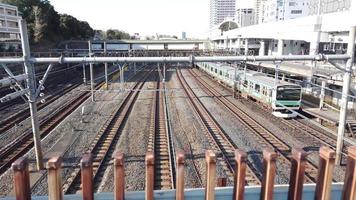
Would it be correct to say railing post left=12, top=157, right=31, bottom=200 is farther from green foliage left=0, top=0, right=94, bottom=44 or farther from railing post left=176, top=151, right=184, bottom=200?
green foliage left=0, top=0, right=94, bottom=44

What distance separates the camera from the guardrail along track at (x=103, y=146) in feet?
32.3

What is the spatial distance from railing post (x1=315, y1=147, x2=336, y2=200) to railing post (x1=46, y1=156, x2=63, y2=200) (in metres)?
2.89

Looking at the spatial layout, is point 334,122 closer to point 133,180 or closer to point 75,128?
point 133,180

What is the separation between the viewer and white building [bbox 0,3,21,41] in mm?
67588

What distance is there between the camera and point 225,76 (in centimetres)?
3212

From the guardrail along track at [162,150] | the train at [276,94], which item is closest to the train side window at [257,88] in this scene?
the train at [276,94]

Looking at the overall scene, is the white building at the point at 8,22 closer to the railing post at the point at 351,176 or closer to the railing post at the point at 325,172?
the railing post at the point at 325,172

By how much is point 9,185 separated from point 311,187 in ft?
29.9

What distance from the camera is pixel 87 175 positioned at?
326 cm

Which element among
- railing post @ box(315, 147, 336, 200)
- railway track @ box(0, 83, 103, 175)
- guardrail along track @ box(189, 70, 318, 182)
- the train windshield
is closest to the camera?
railing post @ box(315, 147, 336, 200)

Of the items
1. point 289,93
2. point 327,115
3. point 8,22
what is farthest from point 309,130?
point 8,22

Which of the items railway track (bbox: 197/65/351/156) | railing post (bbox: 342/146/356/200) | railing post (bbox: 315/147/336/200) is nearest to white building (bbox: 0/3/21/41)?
railway track (bbox: 197/65/351/156)

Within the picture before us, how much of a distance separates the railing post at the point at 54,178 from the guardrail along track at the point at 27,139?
917cm

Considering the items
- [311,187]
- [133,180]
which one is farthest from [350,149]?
[133,180]
